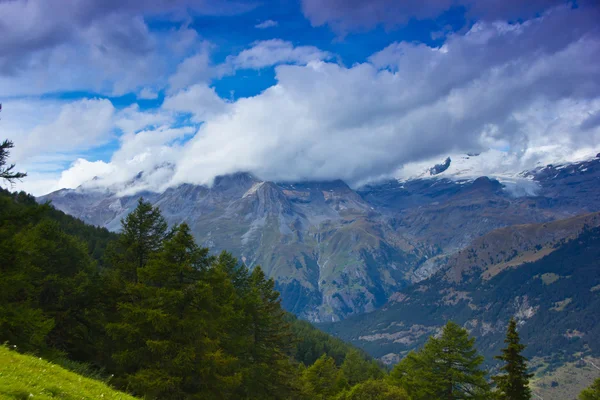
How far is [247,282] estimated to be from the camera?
158ft

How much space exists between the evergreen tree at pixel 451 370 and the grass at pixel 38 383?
113 feet

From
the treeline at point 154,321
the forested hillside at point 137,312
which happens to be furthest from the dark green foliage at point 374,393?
the forested hillside at point 137,312

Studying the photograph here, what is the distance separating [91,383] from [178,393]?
10.7 m

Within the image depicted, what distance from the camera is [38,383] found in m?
14.7

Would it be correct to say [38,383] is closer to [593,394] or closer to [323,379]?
[323,379]

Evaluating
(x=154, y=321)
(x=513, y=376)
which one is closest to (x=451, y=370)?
(x=513, y=376)

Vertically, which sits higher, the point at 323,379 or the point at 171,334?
the point at 171,334

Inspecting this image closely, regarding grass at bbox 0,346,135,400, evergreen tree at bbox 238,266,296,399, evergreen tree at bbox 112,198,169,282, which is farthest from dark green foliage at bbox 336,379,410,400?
grass at bbox 0,346,135,400

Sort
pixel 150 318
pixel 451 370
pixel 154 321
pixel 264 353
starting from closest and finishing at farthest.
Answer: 1. pixel 150 318
2. pixel 154 321
3. pixel 264 353
4. pixel 451 370

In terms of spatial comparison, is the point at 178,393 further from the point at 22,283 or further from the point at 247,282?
the point at 247,282

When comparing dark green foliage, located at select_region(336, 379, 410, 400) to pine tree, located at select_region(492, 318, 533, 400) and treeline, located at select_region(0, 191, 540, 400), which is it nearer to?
treeline, located at select_region(0, 191, 540, 400)

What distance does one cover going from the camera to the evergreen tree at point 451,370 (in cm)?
4144

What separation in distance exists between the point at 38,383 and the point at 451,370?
1493 inches

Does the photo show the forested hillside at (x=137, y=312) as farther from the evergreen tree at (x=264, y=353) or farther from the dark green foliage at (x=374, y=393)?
the dark green foliage at (x=374, y=393)
